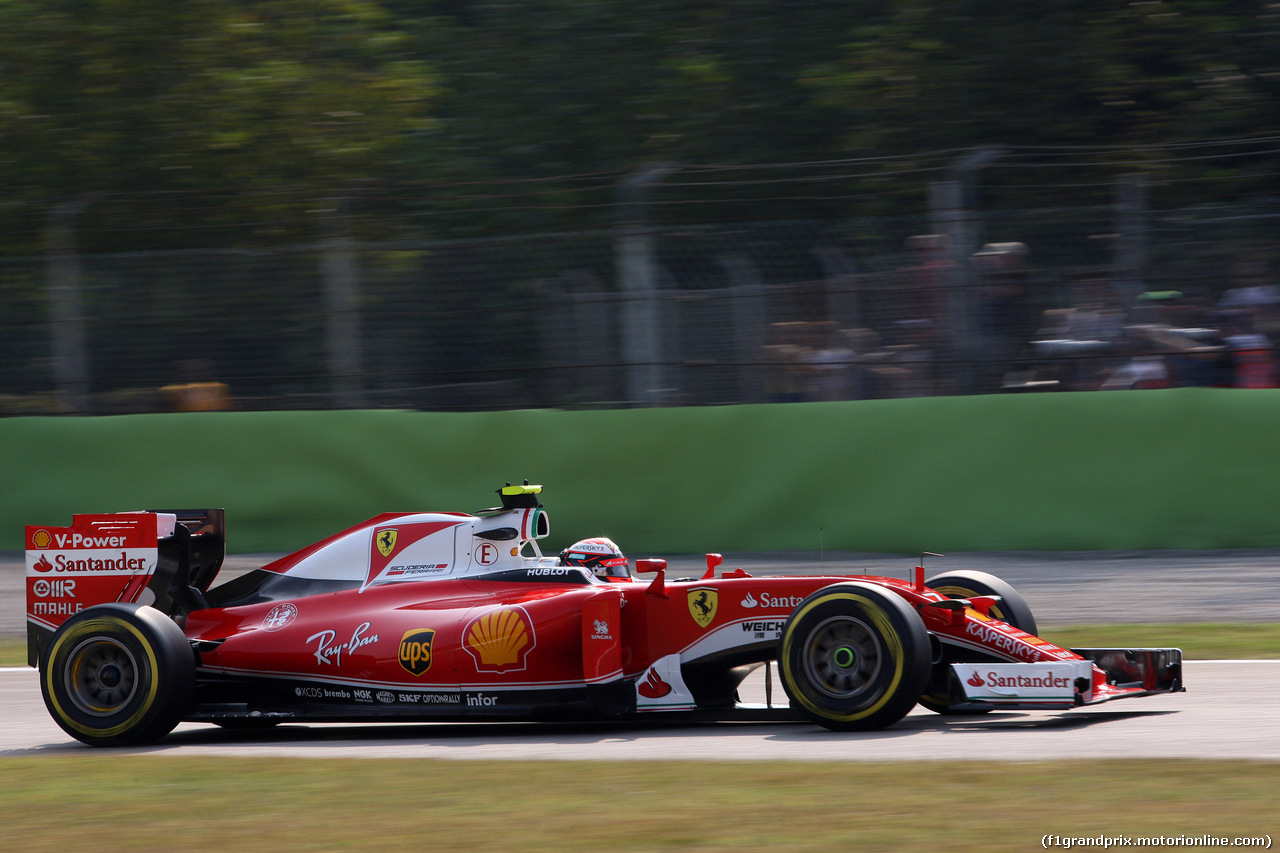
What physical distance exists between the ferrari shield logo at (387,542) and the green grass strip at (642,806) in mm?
1525

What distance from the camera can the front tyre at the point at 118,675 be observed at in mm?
7148

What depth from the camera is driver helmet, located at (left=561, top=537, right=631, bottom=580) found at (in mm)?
7617

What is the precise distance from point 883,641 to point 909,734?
1.55ft

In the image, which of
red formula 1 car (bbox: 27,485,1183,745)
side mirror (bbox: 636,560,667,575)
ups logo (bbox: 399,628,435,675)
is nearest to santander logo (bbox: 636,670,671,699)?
red formula 1 car (bbox: 27,485,1183,745)

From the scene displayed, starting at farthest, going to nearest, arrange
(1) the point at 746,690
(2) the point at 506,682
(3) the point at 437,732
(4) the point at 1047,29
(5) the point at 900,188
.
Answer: (4) the point at 1047,29 < (5) the point at 900,188 < (1) the point at 746,690 < (3) the point at 437,732 < (2) the point at 506,682

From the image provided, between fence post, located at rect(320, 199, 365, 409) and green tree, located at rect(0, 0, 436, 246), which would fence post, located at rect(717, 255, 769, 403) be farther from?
green tree, located at rect(0, 0, 436, 246)

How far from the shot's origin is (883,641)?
6.28 metres

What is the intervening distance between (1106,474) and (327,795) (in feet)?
25.0

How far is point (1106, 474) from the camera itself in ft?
38.5

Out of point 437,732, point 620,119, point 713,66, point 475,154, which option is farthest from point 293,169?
point 437,732

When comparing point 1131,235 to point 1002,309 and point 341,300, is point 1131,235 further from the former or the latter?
point 341,300

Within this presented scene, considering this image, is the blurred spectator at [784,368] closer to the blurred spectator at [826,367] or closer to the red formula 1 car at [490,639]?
the blurred spectator at [826,367]

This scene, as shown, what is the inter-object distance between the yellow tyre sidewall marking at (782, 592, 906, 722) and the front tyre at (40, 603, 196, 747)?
2757 millimetres

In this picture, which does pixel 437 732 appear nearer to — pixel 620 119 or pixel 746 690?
pixel 746 690
